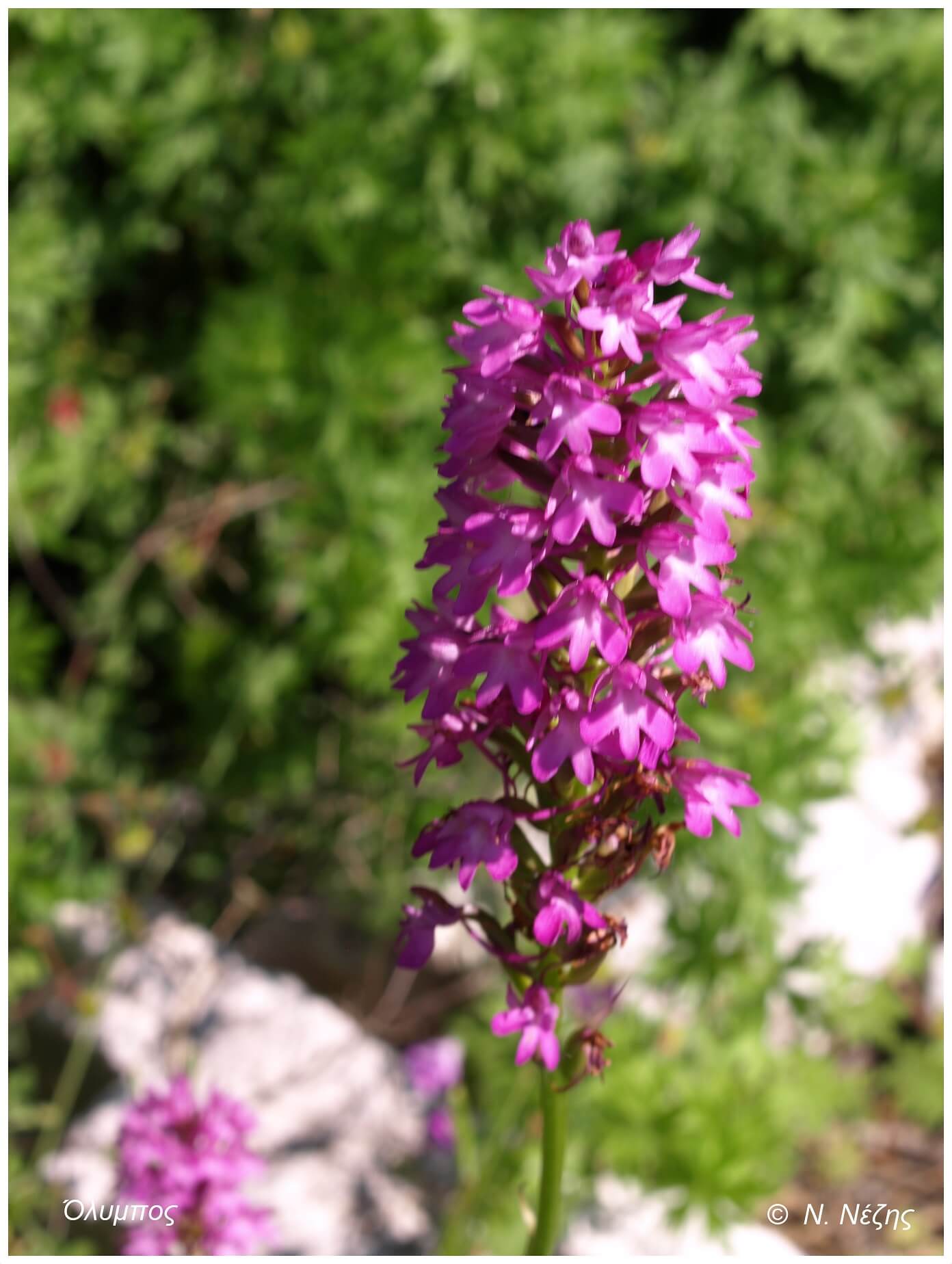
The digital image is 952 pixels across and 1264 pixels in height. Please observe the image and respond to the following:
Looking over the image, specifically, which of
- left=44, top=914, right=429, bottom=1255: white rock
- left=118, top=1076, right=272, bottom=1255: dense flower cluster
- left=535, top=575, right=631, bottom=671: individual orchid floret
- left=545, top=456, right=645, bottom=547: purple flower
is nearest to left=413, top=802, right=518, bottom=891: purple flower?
left=535, top=575, right=631, bottom=671: individual orchid floret

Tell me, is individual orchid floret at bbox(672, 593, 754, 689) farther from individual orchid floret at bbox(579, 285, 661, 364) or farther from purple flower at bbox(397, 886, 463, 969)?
purple flower at bbox(397, 886, 463, 969)

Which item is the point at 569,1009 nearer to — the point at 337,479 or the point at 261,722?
the point at 261,722

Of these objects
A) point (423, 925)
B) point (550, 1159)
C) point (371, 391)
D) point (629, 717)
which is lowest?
point (550, 1159)

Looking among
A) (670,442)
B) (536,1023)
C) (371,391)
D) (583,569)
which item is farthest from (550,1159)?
(371,391)

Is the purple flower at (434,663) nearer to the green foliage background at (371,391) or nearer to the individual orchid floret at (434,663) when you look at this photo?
the individual orchid floret at (434,663)

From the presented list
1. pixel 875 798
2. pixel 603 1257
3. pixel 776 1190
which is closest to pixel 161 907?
pixel 603 1257

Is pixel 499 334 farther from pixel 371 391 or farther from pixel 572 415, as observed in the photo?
pixel 371 391

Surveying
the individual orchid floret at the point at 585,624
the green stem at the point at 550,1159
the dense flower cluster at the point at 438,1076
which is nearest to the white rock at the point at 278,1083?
the dense flower cluster at the point at 438,1076
